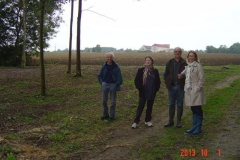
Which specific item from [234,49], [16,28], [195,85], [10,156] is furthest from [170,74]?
[234,49]

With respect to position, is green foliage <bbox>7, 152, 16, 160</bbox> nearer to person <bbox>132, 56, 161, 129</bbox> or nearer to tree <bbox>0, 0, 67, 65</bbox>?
person <bbox>132, 56, 161, 129</bbox>

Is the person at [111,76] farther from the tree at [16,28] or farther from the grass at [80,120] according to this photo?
the tree at [16,28]

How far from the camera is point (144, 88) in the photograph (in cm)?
706

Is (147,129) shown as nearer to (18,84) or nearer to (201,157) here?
(201,157)

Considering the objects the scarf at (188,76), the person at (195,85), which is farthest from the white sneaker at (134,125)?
the scarf at (188,76)

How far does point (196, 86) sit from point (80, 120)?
136 inches

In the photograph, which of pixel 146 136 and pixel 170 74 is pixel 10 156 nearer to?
pixel 146 136

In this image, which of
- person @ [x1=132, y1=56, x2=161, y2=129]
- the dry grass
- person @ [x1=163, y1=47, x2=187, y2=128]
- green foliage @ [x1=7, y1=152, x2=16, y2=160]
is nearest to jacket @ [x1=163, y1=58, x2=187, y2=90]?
person @ [x1=163, y1=47, x2=187, y2=128]

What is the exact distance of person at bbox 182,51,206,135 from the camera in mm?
6273

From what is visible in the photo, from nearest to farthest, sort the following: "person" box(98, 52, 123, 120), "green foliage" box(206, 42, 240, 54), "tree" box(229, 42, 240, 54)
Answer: "person" box(98, 52, 123, 120), "tree" box(229, 42, 240, 54), "green foliage" box(206, 42, 240, 54)

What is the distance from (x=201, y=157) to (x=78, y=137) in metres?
2.91

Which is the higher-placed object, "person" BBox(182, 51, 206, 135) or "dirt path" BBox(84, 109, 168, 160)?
"person" BBox(182, 51, 206, 135)

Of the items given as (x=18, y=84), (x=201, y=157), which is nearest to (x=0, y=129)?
(x=201, y=157)

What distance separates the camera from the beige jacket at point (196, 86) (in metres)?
6.27
